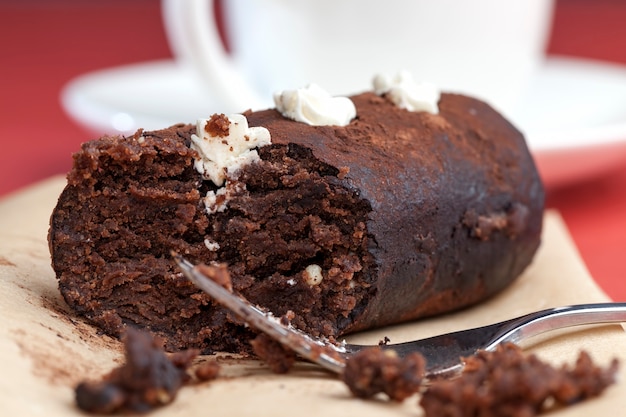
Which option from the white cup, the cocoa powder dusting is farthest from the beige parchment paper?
the white cup

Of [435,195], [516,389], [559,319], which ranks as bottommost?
[559,319]

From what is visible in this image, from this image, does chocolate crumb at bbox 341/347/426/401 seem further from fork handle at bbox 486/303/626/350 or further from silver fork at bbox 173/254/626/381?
fork handle at bbox 486/303/626/350

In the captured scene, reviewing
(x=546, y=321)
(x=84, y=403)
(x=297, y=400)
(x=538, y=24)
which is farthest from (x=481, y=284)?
(x=538, y=24)

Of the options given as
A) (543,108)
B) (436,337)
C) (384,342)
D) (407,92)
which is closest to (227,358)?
(384,342)

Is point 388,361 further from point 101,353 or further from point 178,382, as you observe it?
point 101,353

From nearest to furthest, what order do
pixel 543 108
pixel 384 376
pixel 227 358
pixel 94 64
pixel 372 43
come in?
pixel 384 376 → pixel 227 358 → pixel 372 43 → pixel 543 108 → pixel 94 64

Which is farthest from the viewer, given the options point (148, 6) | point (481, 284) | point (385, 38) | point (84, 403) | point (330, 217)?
point (148, 6)

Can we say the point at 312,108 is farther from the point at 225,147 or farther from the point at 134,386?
the point at 134,386
